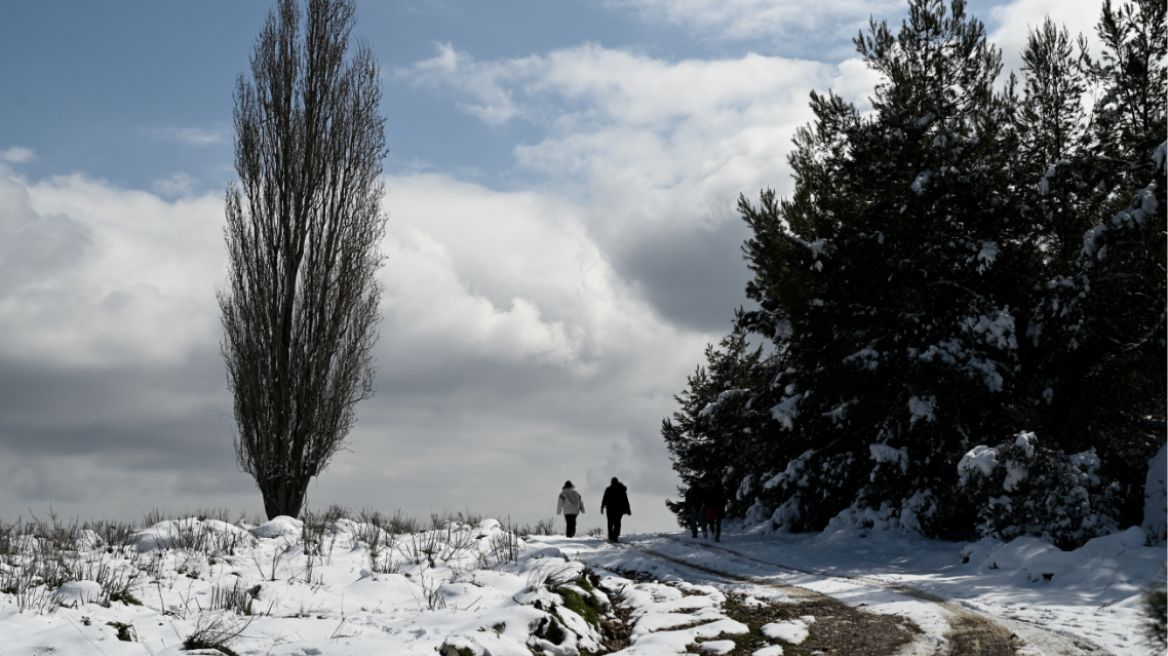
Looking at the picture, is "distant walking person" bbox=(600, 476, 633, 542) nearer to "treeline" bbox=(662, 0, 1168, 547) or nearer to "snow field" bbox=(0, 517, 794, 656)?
"treeline" bbox=(662, 0, 1168, 547)

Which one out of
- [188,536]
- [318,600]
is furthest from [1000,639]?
[188,536]

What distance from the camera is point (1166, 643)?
3.97 metres

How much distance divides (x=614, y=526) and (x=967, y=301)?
32.1 ft

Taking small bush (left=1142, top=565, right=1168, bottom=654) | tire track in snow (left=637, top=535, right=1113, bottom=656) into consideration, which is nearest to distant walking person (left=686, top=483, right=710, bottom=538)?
tire track in snow (left=637, top=535, right=1113, bottom=656)

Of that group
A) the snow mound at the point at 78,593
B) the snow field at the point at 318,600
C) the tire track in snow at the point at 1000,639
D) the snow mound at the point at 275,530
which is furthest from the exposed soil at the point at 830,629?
the snow mound at the point at 275,530

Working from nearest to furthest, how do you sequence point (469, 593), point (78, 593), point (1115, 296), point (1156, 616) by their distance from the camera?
point (1156, 616), point (78, 593), point (469, 593), point (1115, 296)

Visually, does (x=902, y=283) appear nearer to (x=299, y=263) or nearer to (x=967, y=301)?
(x=967, y=301)

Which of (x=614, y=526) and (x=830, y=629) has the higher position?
(x=614, y=526)

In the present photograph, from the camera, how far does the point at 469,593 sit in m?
8.63

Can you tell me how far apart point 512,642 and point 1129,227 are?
42.8 feet

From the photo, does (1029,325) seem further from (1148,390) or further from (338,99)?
(338,99)

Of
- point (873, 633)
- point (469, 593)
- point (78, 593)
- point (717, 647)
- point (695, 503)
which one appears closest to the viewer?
point (78, 593)

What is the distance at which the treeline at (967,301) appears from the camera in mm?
15133

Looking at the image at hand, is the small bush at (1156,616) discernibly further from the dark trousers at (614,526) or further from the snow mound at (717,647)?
the dark trousers at (614,526)
